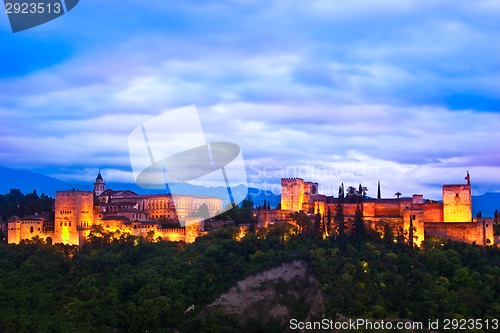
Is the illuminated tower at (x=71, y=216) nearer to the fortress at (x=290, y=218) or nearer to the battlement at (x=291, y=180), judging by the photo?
the fortress at (x=290, y=218)

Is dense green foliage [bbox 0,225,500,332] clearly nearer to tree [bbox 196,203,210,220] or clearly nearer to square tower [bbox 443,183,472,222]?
square tower [bbox 443,183,472,222]

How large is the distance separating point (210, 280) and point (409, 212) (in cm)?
1948

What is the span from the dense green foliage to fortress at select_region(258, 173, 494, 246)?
2.68 m

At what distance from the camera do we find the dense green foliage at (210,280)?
190 feet

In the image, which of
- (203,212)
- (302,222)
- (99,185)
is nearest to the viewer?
(302,222)

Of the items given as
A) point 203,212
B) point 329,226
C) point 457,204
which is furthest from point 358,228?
→ point 203,212

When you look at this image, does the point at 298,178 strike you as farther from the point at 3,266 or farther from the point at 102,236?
the point at 3,266

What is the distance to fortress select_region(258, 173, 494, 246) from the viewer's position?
7119 cm

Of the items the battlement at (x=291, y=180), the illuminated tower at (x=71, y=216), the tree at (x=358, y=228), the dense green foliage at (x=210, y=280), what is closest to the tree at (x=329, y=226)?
the tree at (x=358, y=228)

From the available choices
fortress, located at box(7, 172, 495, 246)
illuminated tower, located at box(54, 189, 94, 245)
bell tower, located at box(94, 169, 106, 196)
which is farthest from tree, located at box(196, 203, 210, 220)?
bell tower, located at box(94, 169, 106, 196)

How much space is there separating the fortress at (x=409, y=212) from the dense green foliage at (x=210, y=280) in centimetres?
268

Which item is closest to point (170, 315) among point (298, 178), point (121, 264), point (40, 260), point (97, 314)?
point (97, 314)

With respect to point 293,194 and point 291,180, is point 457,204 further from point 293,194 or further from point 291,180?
point 291,180

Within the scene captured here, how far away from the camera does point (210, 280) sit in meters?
63.8
